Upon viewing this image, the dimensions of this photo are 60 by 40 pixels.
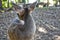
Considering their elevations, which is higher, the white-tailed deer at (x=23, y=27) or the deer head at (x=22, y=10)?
the deer head at (x=22, y=10)

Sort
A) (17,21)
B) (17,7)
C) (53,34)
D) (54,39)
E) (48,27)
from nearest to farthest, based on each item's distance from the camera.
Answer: (17,7), (17,21), (54,39), (53,34), (48,27)

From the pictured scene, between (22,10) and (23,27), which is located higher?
(22,10)

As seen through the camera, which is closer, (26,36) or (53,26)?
(26,36)

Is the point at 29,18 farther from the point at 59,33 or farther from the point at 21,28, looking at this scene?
the point at 59,33

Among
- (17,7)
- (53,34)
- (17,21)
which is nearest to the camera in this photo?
(17,7)

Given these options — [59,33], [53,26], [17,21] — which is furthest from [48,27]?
[17,21]

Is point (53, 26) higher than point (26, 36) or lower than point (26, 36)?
lower

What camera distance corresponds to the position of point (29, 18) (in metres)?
3.68

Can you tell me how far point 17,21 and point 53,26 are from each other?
251cm

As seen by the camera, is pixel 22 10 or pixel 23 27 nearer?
pixel 22 10

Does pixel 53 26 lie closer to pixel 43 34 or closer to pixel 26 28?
pixel 43 34

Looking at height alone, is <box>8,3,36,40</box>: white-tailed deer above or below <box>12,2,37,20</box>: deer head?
below

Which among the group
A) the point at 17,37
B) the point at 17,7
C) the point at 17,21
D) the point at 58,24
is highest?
the point at 17,7

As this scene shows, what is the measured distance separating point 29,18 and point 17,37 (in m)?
0.43
